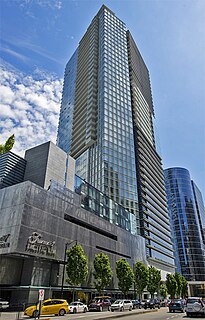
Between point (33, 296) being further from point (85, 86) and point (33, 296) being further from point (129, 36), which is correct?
point (129, 36)

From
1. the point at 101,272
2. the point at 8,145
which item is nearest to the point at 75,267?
the point at 101,272

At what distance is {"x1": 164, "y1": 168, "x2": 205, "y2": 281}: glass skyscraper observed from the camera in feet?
400

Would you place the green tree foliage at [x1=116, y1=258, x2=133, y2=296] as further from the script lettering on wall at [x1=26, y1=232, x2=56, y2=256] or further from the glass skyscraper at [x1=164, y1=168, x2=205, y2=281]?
the glass skyscraper at [x1=164, y1=168, x2=205, y2=281]

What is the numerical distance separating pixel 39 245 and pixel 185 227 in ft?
369

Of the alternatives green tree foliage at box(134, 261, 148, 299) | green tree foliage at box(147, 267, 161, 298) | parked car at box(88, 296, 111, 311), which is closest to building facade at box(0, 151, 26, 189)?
parked car at box(88, 296, 111, 311)

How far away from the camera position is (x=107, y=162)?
80438mm

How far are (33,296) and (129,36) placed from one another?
12767cm

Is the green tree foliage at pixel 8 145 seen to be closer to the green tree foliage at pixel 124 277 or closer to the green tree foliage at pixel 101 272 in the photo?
the green tree foliage at pixel 101 272

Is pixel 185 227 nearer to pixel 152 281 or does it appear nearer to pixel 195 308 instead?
pixel 152 281

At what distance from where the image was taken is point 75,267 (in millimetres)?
36906

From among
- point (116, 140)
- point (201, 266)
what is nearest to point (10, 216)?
point (116, 140)

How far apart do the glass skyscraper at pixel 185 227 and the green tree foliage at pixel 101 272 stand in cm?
9428

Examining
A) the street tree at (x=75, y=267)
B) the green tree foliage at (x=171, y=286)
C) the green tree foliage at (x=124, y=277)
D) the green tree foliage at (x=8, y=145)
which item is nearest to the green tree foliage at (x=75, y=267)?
the street tree at (x=75, y=267)

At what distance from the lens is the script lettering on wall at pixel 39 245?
33472mm
